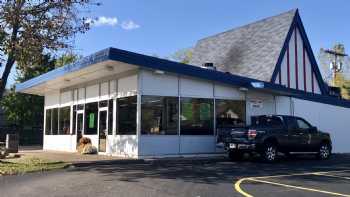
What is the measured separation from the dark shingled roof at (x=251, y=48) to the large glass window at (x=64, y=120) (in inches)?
378

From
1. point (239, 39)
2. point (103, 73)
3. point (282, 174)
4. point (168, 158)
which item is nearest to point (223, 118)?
point (168, 158)

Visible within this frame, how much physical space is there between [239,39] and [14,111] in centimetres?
2395

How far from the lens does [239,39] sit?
108 feet

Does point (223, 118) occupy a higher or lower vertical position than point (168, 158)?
higher

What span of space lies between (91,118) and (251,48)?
36.3ft

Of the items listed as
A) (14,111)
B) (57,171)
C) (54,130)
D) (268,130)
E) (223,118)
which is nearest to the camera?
(57,171)

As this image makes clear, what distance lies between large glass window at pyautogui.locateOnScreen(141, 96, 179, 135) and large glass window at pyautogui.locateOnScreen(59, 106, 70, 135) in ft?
29.7

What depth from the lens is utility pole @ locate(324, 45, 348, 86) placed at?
5828cm

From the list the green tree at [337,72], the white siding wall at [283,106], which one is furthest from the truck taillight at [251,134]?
the green tree at [337,72]

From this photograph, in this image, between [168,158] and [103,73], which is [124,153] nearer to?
[168,158]

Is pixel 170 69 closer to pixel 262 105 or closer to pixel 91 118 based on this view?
pixel 262 105

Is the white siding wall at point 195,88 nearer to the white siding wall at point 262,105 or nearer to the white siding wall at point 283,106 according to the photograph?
the white siding wall at point 262,105

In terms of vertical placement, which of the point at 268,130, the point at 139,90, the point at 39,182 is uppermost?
the point at 139,90

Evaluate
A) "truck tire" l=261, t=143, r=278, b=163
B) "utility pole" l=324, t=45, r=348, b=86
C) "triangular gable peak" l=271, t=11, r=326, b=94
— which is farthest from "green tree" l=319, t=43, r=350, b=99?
"truck tire" l=261, t=143, r=278, b=163
